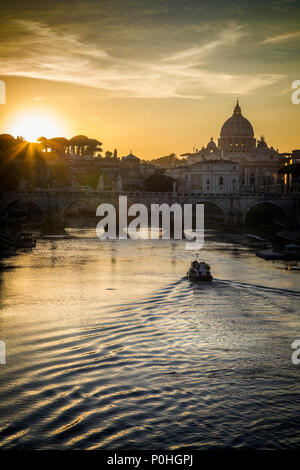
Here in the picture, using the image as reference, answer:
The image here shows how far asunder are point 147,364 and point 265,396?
11.7 feet

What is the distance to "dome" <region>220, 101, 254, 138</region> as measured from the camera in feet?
498

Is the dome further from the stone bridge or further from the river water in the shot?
the river water

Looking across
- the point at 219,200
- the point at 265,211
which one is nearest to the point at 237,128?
the point at 265,211

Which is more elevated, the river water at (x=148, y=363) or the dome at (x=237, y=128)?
the dome at (x=237, y=128)

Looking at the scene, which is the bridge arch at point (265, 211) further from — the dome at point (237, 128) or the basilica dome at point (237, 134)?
the dome at point (237, 128)

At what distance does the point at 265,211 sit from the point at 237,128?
8111 cm

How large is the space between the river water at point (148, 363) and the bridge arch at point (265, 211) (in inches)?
1749

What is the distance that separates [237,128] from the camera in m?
152

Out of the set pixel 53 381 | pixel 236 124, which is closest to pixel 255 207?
pixel 53 381

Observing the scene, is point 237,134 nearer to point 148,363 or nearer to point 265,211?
point 265,211

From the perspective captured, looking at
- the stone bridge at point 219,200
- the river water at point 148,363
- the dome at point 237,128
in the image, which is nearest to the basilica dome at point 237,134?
the dome at point 237,128

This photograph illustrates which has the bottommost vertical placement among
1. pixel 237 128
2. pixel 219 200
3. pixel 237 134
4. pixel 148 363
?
pixel 148 363

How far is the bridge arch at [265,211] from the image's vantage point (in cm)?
7403
